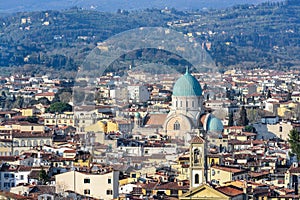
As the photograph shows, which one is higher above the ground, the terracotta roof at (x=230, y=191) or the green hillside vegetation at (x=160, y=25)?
the green hillside vegetation at (x=160, y=25)

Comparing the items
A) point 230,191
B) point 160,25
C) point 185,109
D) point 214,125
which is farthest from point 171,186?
point 160,25

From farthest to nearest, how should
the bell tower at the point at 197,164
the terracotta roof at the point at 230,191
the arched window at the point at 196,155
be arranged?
1. the arched window at the point at 196,155
2. the bell tower at the point at 197,164
3. the terracotta roof at the point at 230,191

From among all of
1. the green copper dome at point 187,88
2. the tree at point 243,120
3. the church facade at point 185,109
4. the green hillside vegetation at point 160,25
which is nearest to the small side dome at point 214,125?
the church facade at point 185,109

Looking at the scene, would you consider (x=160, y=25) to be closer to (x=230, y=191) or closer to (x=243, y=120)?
(x=243, y=120)

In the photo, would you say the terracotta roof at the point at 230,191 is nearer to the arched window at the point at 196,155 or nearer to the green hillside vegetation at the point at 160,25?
the arched window at the point at 196,155

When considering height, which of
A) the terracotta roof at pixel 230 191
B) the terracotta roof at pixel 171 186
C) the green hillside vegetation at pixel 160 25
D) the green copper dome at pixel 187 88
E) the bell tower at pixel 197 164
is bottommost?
the terracotta roof at pixel 171 186

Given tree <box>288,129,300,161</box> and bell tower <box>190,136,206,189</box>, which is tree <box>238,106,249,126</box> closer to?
tree <box>288,129,300,161</box>

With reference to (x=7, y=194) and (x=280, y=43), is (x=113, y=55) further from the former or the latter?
(x=280, y=43)
